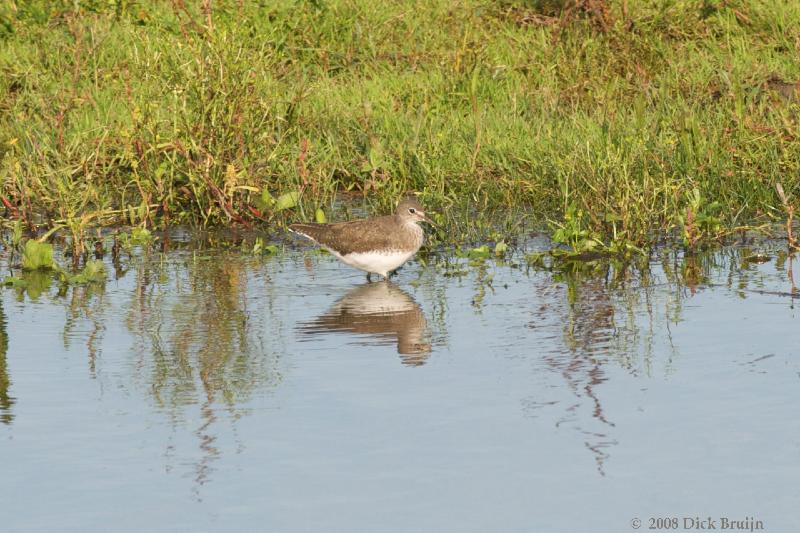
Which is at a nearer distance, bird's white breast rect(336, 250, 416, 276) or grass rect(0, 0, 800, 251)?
bird's white breast rect(336, 250, 416, 276)

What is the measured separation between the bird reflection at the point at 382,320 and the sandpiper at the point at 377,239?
21 centimetres

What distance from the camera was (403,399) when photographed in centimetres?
736

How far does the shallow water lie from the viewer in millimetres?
5898

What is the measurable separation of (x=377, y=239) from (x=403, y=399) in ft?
10.6

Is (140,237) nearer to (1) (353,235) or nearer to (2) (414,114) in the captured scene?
(1) (353,235)

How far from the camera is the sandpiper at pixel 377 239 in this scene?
10.5 meters

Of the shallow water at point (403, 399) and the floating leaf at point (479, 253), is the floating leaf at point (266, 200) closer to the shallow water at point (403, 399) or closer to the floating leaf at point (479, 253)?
the shallow water at point (403, 399)

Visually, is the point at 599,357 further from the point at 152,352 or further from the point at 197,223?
the point at 197,223

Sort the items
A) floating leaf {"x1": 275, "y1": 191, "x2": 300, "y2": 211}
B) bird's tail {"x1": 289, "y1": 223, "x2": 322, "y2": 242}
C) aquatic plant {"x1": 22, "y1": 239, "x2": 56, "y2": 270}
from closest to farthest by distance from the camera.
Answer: aquatic plant {"x1": 22, "y1": 239, "x2": 56, "y2": 270}, bird's tail {"x1": 289, "y1": 223, "x2": 322, "y2": 242}, floating leaf {"x1": 275, "y1": 191, "x2": 300, "y2": 211}

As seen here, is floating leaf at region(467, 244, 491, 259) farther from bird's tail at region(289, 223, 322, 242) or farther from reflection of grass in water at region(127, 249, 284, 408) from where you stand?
reflection of grass in water at region(127, 249, 284, 408)

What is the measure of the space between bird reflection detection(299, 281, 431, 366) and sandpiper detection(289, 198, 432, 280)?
210mm

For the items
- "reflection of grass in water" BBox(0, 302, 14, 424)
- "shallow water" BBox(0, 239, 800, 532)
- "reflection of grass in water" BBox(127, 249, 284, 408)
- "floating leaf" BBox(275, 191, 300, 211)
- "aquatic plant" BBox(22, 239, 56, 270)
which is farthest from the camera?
"floating leaf" BBox(275, 191, 300, 211)

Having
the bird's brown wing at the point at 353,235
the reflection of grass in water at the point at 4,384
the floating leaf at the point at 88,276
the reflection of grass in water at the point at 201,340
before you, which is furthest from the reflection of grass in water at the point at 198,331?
the reflection of grass in water at the point at 4,384

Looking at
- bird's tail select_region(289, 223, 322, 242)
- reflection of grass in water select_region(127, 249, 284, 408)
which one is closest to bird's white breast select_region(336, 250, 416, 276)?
bird's tail select_region(289, 223, 322, 242)
